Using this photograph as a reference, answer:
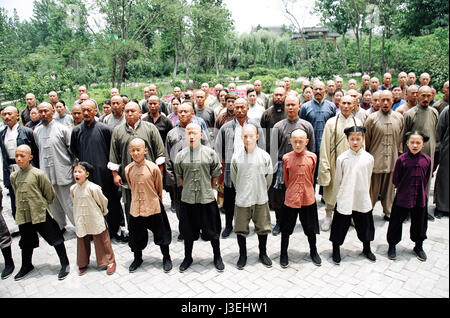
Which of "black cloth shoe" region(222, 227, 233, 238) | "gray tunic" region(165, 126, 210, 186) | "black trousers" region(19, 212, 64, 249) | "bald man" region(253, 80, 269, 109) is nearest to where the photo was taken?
"black trousers" region(19, 212, 64, 249)

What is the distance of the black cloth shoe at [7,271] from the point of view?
4.21m

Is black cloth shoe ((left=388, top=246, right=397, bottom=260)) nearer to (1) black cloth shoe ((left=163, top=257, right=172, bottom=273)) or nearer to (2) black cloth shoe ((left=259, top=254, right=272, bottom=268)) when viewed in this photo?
(2) black cloth shoe ((left=259, top=254, right=272, bottom=268))

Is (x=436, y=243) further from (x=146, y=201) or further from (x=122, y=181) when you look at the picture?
(x=122, y=181)

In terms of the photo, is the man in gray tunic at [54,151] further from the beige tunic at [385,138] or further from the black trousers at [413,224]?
the beige tunic at [385,138]

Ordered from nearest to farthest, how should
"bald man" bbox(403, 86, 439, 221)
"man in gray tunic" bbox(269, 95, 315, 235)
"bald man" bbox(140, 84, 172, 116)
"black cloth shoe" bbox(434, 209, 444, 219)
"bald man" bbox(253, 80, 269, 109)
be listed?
"man in gray tunic" bbox(269, 95, 315, 235) → "bald man" bbox(403, 86, 439, 221) → "black cloth shoe" bbox(434, 209, 444, 219) → "bald man" bbox(140, 84, 172, 116) → "bald man" bbox(253, 80, 269, 109)

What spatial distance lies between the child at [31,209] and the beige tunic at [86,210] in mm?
386

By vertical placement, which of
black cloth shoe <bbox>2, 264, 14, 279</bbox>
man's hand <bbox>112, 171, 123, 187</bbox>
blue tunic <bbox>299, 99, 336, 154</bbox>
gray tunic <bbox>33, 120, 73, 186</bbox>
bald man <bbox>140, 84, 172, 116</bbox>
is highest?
bald man <bbox>140, 84, 172, 116</bbox>

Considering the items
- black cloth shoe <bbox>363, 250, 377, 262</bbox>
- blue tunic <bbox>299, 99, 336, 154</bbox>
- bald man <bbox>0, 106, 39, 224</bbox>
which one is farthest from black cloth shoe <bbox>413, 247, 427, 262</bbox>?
bald man <bbox>0, 106, 39, 224</bbox>

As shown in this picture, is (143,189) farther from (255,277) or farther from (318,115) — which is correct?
(318,115)

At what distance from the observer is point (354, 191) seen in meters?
4.15

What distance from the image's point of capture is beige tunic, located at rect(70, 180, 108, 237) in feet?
13.3

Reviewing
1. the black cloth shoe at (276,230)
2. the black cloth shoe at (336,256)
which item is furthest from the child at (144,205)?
the black cloth shoe at (336,256)

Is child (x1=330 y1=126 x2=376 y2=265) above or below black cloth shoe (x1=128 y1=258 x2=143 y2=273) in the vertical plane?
above

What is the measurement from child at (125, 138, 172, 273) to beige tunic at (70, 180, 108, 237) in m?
0.43
